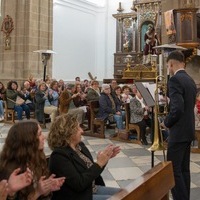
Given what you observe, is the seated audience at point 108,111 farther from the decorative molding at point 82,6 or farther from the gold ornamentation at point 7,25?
the decorative molding at point 82,6

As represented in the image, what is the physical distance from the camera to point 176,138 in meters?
3.76

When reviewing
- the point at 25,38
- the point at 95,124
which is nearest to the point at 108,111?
the point at 95,124

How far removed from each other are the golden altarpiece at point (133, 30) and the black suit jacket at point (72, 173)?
17263 mm

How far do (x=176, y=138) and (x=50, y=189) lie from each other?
1779 mm

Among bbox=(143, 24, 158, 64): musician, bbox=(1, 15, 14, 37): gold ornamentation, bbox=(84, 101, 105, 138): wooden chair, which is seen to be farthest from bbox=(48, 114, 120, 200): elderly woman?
bbox=(143, 24, 158, 64): musician

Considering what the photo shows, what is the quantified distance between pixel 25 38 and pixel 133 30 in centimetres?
805

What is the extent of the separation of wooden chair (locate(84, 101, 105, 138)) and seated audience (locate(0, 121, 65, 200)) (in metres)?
6.44

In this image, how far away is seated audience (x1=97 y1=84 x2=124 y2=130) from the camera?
8.88m

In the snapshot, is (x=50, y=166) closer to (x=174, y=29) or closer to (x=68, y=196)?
(x=68, y=196)

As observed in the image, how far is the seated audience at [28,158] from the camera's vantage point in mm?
2320

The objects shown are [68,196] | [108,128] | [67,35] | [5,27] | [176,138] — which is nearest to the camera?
[68,196]

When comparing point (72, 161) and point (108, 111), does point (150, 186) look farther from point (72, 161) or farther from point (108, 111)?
point (108, 111)

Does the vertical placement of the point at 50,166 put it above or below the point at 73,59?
below

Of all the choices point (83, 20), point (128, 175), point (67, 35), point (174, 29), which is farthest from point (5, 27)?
point (128, 175)
